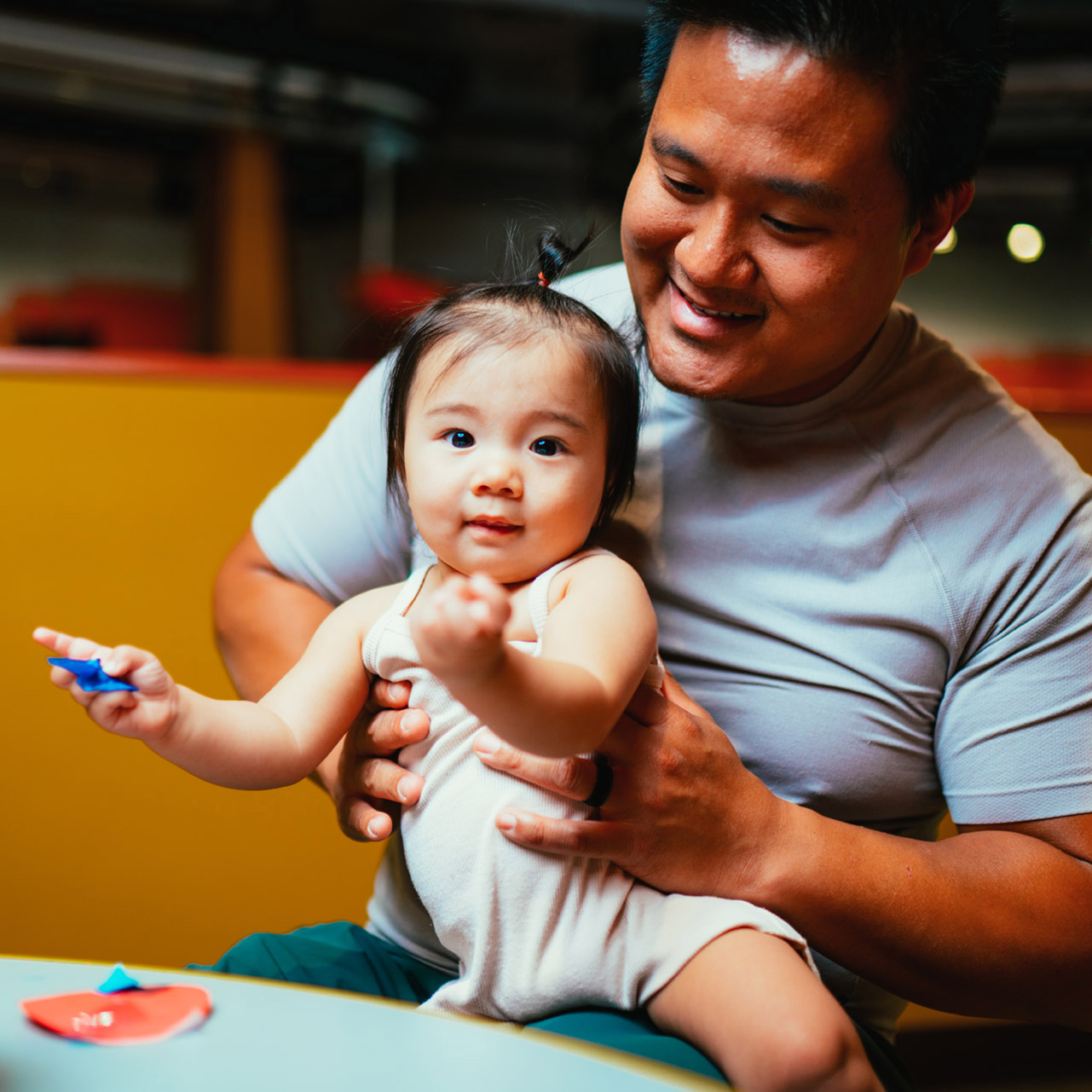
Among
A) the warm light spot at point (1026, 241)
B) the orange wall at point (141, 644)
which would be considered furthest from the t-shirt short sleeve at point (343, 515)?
the warm light spot at point (1026, 241)

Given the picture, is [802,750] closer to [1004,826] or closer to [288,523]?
[1004,826]

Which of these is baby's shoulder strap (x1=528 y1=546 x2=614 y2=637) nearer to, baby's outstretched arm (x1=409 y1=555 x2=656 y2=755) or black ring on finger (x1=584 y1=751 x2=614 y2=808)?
baby's outstretched arm (x1=409 y1=555 x2=656 y2=755)

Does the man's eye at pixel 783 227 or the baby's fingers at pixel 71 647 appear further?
the man's eye at pixel 783 227

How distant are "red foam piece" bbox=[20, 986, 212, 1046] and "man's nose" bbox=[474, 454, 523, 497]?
1.49 ft

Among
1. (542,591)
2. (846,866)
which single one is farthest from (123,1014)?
(846,866)

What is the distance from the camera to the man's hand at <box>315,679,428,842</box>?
0.98 m

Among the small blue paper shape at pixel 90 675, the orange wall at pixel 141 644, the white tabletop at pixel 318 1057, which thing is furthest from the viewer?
the orange wall at pixel 141 644

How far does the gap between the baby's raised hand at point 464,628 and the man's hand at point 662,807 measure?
281 millimetres

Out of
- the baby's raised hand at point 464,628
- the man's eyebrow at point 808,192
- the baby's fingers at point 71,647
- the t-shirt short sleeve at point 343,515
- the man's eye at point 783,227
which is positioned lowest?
the t-shirt short sleeve at point 343,515

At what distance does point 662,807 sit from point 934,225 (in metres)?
0.67

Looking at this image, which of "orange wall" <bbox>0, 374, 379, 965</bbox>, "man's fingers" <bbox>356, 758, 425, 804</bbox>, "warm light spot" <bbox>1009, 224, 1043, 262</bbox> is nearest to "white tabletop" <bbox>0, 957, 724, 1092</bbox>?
"man's fingers" <bbox>356, 758, 425, 804</bbox>

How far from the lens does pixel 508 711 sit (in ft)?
2.30

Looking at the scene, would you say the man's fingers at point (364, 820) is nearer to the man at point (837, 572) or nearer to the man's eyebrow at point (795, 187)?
the man at point (837, 572)

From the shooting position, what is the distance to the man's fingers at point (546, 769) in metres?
0.92
